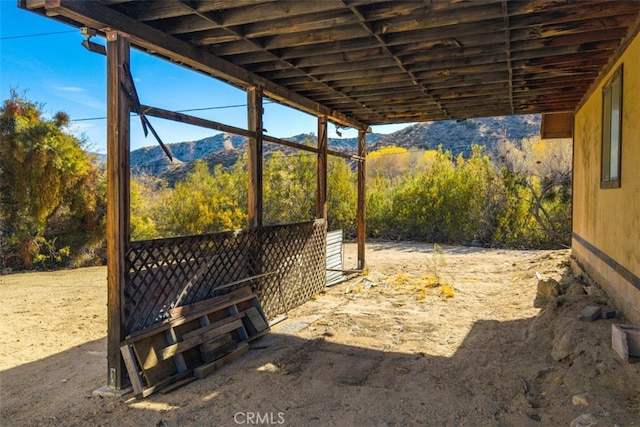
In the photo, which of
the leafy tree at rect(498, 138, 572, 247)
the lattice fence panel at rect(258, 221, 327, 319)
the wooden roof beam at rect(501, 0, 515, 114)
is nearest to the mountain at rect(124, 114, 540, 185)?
the leafy tree at rect(498, 138, 572, 247)

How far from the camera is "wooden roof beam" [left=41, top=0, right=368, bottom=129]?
2.90m

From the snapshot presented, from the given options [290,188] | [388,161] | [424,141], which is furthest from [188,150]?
[290,188]

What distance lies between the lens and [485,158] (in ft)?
43.9

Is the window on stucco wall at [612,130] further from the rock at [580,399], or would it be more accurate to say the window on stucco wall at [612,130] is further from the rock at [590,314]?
the rock at [580,399]

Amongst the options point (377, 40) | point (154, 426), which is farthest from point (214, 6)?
point (154, 426)

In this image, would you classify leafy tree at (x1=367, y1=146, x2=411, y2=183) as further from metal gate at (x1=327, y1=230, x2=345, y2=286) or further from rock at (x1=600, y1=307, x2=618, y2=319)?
rock at (x1=600, y1=307, x2=618, y2=319)

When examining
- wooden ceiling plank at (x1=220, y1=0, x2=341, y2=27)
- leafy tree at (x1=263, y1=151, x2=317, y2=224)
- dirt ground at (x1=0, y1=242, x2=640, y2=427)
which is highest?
wooden ceiling plank at (x1=220, y1=0, x2=341, y2=27)

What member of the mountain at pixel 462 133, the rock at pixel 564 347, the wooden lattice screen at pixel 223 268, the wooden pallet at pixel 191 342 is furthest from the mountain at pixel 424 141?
the rock at pixel 564 347

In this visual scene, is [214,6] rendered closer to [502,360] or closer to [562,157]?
[502,360]

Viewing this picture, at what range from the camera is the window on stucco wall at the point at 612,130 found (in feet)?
12.5

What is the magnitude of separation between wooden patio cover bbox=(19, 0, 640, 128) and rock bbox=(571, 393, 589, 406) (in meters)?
2.69

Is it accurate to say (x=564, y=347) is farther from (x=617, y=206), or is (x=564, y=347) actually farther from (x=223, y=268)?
(x=223, y=268)

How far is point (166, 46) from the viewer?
369cm

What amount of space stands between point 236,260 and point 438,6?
10.3 ft
